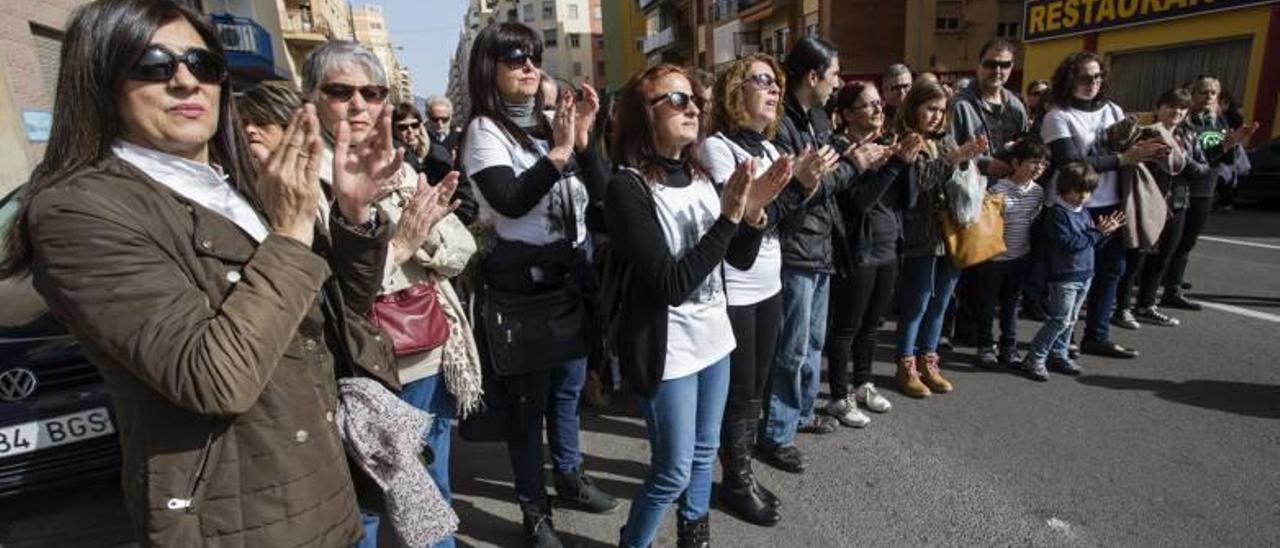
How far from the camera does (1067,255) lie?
422 cm

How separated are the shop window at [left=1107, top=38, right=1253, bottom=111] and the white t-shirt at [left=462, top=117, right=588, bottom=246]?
47.3 ft

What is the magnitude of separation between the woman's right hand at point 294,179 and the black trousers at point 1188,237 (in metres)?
6.29

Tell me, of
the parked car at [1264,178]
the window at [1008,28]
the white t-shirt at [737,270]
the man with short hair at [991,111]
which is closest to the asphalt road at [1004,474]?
the white t-shirt at [737,270]

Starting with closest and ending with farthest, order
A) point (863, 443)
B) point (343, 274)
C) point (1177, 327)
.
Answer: point (343, 274)
point (863, 443)
point (1177, 327)

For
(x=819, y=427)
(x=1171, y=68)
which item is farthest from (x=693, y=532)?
(x=1171, y=68)

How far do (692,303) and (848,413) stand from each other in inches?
78.0

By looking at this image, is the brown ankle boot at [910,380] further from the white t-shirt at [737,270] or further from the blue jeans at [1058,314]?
the white t-shirt at [737,270]

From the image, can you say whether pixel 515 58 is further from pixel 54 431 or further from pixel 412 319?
pixel 54 431

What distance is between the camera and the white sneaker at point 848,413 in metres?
3.70

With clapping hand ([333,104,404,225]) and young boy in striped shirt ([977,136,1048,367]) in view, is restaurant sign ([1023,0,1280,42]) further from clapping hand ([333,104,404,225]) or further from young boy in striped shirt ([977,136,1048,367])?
clapping hand ([333,104,404,225])

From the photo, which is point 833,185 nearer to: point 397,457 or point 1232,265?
point 397,457

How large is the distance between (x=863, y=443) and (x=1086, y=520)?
1031 millimetres

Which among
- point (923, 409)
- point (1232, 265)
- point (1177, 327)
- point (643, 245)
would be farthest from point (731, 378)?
point (1232, 265)

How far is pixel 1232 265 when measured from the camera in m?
6.85
